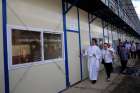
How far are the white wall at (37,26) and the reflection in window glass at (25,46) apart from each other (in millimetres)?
204

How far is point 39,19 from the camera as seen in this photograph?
21.1ft

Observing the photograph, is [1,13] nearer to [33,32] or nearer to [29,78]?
[33,32]

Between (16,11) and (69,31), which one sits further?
(69,31)

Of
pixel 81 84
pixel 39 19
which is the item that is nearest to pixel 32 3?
pixel 39 19

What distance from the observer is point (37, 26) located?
6293 millimetres

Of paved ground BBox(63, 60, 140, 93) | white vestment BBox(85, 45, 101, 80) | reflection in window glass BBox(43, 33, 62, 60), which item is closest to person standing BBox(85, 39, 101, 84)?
white vestment BBox(85, 45, 101, 80)

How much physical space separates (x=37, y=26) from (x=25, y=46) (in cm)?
78

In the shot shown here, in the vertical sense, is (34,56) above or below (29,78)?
above

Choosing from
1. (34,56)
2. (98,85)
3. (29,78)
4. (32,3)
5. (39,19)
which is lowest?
(98,85)

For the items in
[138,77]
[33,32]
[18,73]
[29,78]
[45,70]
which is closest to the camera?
[18,73]

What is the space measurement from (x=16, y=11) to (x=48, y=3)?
1.92 meters

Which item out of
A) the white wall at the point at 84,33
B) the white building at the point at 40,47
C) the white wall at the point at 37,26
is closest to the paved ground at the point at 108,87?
the white building at the point at 40,47

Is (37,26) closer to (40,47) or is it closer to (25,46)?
(40,47)

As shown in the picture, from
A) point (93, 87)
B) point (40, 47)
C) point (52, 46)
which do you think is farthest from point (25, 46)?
point (93, 87)
